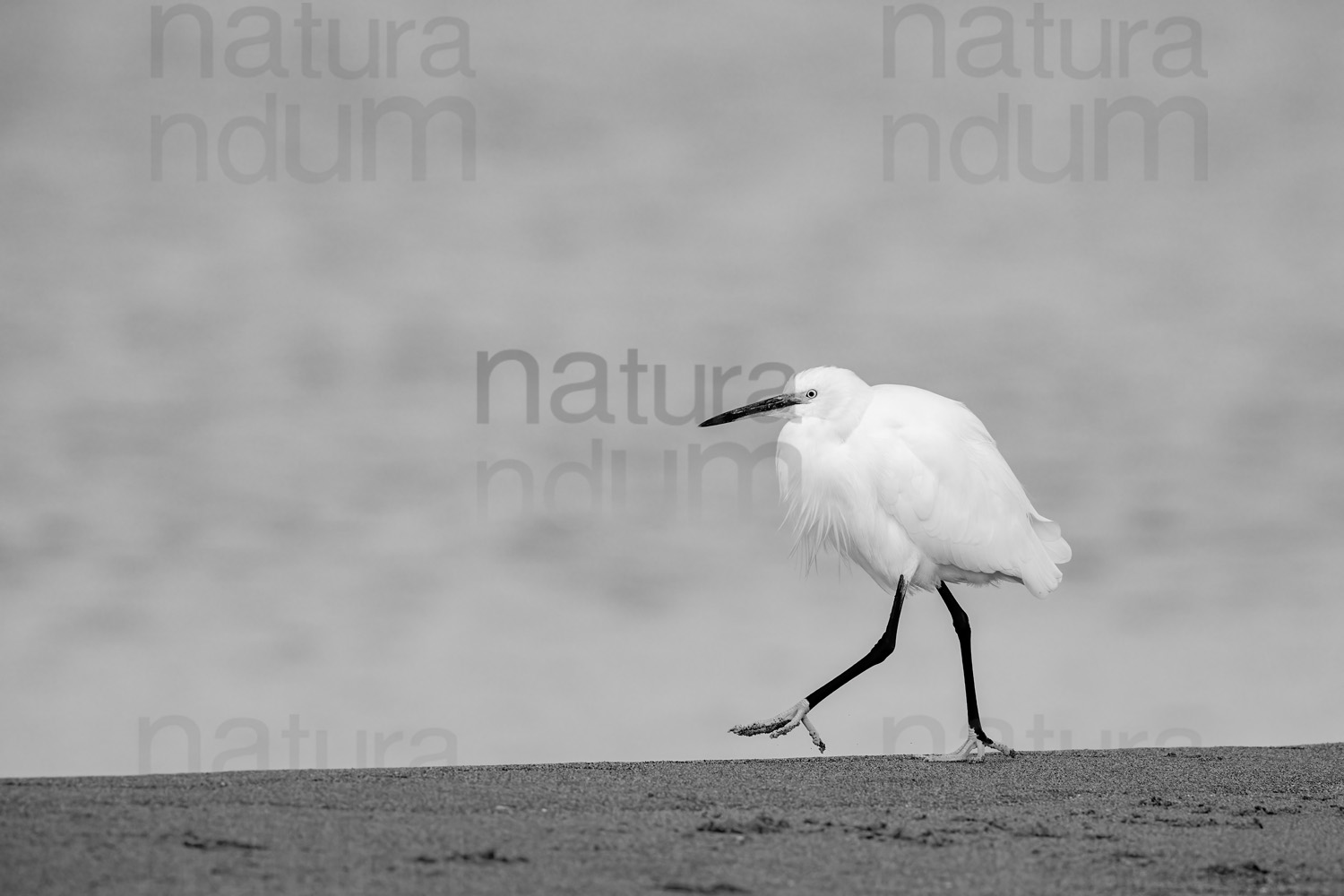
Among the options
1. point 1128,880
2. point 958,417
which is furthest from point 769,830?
point 958,417

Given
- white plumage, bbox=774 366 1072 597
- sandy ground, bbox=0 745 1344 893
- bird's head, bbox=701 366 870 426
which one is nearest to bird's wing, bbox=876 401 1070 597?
white plumage, bbox=774 366 1072 597

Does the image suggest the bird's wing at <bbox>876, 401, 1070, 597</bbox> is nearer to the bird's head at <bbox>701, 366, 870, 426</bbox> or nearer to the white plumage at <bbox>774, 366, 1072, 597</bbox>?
the white plumage at <bbox>774, 366, 1072, 597</bbox>

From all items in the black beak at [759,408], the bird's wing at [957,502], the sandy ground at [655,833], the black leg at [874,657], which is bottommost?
the sandy ground at [655,833]

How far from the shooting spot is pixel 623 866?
3402 millimetres

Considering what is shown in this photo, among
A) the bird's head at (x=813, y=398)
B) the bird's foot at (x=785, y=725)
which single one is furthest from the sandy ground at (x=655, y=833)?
the bird's head at (x=813, y=398)

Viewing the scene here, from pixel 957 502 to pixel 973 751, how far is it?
109 centimetres

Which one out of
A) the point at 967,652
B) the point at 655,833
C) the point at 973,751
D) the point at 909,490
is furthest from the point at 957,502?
the point at 655,833

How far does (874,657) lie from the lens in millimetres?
6176

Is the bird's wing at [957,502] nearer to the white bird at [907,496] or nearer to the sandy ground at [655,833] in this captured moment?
the white bird at [907,496]

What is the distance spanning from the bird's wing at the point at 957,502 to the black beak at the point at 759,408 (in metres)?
0.50

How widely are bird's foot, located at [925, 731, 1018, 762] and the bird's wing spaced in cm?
75

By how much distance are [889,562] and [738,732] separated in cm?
106

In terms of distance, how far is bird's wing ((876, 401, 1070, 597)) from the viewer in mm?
6230

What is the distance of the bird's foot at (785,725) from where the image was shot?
5.92m
